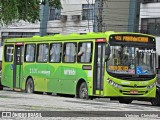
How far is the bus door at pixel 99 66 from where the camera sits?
23141 millimetres

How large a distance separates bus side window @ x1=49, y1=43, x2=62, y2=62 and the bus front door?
10.5ft

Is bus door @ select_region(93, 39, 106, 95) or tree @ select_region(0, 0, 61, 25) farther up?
tree @ select_region(0, 0, 61, 25)

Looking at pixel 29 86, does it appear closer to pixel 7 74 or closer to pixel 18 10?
pixel 7 74

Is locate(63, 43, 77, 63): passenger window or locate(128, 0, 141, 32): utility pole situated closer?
locate(63, 43, 77, 63): passenger window

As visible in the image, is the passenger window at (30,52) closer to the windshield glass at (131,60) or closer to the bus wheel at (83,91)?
the bus wheel at (83,91)

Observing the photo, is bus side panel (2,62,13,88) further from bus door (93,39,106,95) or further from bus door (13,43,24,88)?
bus door (93,39,106,95)

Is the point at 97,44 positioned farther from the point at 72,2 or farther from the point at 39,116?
the point at 72,2

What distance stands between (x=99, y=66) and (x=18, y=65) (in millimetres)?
7917

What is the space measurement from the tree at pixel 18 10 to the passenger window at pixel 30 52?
18.8ft

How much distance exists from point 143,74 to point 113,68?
54.2 inches

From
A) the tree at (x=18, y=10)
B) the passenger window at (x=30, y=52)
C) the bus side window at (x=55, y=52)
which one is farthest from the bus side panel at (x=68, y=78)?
the tree at (x=18, y=10)

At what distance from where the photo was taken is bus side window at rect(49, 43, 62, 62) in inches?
1035

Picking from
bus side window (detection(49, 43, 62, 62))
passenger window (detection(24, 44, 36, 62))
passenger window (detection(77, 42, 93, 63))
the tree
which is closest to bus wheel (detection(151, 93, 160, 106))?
passenger window (detection(77, 42, 93, 63))

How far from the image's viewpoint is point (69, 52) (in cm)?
2550
